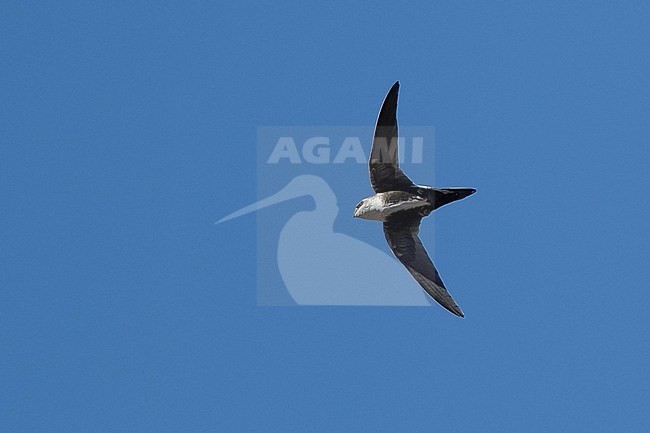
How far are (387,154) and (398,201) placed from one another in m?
0.74

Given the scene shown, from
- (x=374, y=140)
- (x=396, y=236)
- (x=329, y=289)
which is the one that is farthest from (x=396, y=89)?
(x=329, y=289)

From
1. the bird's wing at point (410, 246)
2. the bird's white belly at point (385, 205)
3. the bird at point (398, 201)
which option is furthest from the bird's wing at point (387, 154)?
the bird's wing at point (410, 246)

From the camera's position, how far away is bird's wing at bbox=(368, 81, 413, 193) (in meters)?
18.8

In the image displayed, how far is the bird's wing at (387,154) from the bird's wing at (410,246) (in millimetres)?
504

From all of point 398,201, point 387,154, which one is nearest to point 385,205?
point 398,201

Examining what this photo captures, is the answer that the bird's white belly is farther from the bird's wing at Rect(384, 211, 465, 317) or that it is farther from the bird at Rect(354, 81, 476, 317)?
the bird's wing at Rect(384, 211, 465, 317)

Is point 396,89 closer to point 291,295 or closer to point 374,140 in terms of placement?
point 374,140

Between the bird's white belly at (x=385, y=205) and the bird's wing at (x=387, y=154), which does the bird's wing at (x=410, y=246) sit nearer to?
the bird's white belly at (x=385, y=205)

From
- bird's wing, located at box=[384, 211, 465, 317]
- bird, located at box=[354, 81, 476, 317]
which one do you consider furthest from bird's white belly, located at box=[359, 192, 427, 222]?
bird's wing, located at box=[384, 211, 465, 317]

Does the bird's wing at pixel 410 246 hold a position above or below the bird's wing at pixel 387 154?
below

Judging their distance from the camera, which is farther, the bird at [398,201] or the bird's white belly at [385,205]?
the bird's white belly at [385,205]

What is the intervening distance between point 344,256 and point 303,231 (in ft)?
2.69

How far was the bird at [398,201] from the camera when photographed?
18.9 m

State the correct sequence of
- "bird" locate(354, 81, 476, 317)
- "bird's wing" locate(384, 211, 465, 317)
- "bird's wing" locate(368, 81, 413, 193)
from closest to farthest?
"bird's wing" locate(368, 81, 413, 193)
"bird" locate(354, 81, 476, 317)
"bird's wing" locate(384, 211, 465, 317)
